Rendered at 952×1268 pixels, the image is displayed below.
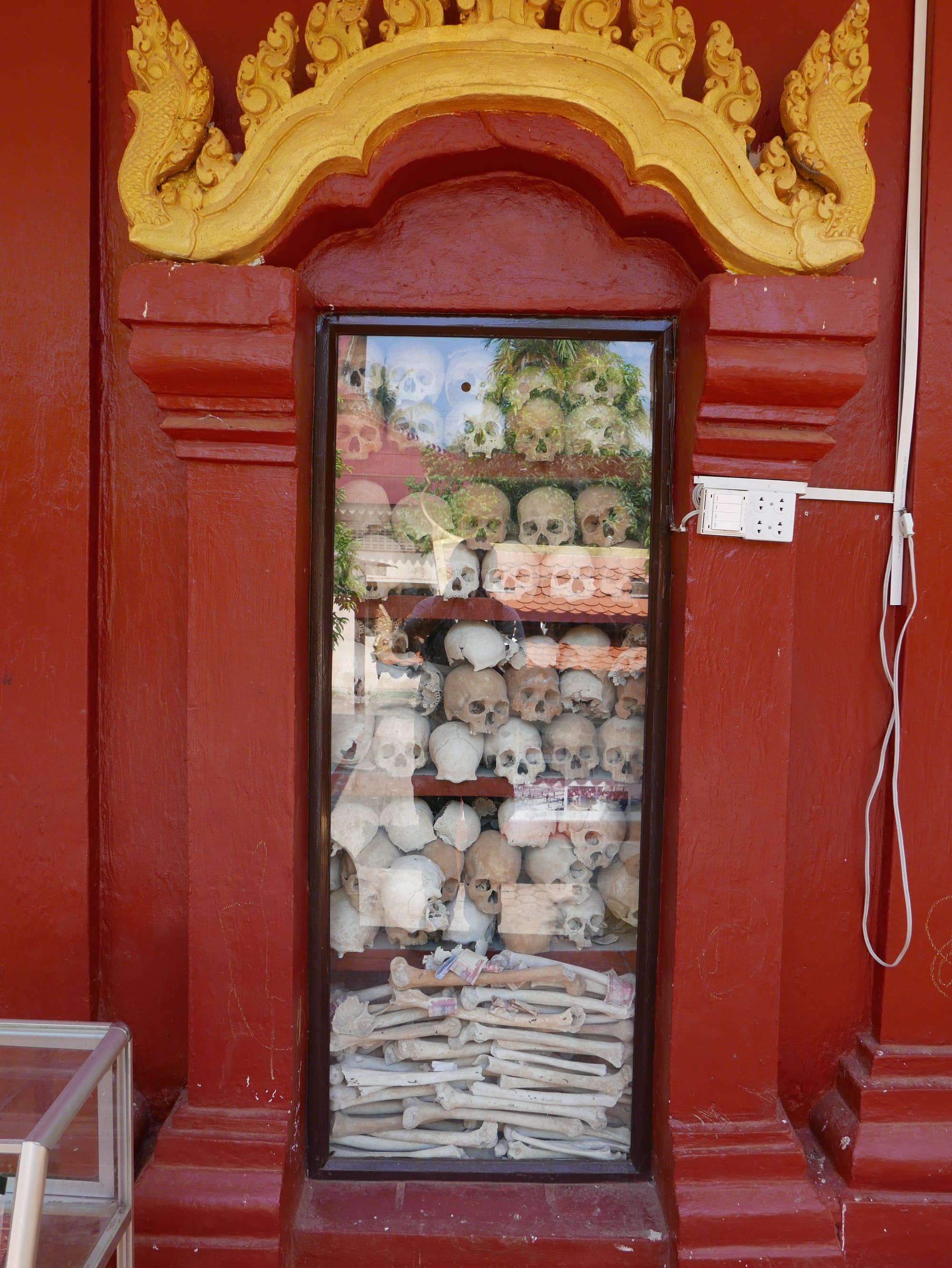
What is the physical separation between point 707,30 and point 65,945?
10.2 ft

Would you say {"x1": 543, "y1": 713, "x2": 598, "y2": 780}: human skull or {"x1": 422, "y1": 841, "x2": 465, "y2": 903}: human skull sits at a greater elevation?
{"x1": 543, "y1": 713, "x2": 598, "y2": 780}: human skull

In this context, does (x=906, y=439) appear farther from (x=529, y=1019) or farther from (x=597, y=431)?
(x=529, y=1019)

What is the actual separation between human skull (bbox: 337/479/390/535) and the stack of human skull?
318 millimetres

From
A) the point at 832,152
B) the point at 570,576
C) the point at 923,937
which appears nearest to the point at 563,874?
the point at 570,576

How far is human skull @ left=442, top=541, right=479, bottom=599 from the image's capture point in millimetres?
2785

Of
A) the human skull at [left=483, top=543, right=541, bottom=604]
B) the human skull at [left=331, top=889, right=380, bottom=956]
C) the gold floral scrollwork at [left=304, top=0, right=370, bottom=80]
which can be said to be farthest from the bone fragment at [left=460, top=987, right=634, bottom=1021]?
the gold floral scrollwork at [left=304, top=0, right=370, bottom=80]

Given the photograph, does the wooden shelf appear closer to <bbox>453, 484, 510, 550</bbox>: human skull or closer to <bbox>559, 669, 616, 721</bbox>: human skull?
<bbox>559, 669, 616, 721</bbox>: human skull

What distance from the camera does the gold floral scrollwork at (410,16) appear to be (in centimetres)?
225

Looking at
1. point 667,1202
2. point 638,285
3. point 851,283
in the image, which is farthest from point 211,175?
point 667,1202

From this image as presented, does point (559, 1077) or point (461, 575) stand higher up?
point (461, 575)

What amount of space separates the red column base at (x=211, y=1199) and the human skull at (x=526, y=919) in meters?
0.86

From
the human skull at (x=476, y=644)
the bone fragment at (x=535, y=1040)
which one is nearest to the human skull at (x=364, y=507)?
the human skull at (x=476, y=644)

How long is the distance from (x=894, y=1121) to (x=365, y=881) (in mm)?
1661

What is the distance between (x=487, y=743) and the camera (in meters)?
2.90
